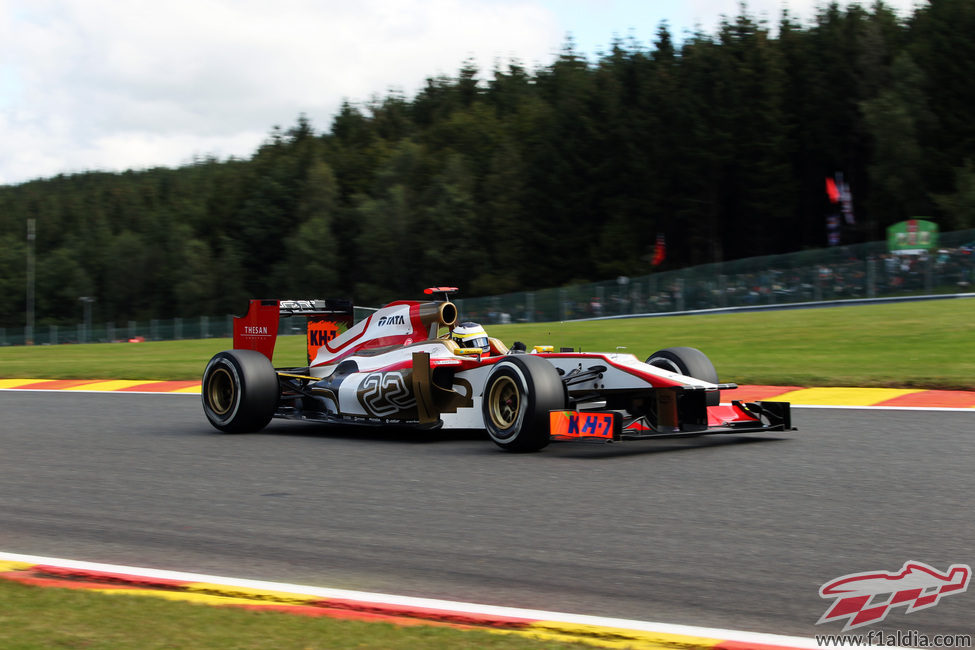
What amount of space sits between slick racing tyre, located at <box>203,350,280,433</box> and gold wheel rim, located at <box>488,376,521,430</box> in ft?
9.74

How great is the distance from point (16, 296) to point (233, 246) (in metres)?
27.2

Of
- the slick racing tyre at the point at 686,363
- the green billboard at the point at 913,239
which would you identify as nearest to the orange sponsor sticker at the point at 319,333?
the slick racing tyre at the point at 686,363

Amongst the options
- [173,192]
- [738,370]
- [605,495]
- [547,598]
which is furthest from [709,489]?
[173,192]

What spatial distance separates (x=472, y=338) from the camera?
10.3 meters

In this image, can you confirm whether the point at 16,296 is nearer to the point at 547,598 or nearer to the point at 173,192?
the point at 173,192

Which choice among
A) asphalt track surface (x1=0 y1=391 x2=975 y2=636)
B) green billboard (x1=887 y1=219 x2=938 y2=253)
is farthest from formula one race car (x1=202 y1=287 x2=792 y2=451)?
green billboard (x1=887 y1=219 x2=938 y2=253)

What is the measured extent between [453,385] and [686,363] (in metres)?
2.15

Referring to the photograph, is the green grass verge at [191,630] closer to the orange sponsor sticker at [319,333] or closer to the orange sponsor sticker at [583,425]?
the orange sponsor sticker at [583,425]

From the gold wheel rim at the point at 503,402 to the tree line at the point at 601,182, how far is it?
46.0 meters

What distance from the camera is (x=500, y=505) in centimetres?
645

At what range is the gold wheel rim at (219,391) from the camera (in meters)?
11.1

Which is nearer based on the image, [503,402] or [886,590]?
[886,590]

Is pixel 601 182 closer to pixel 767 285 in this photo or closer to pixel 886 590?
pixel 767 285

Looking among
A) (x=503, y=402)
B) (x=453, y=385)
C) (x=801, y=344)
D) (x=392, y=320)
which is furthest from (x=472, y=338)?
(x=801, y=344)
